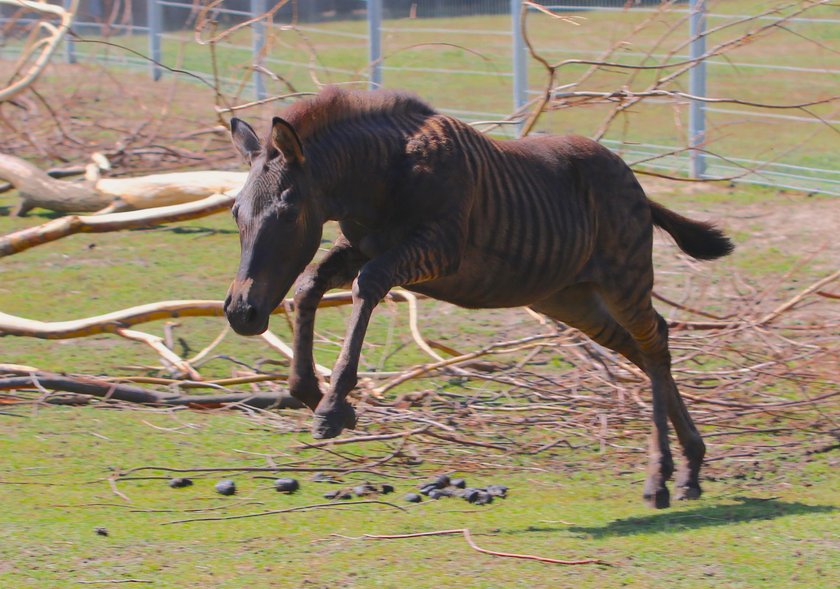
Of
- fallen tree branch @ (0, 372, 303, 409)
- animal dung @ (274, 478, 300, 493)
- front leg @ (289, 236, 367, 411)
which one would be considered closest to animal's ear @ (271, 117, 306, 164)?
front leg @ (289, 236, 367, 411)

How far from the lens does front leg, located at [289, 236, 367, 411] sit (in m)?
5.48

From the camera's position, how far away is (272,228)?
16.5 feet

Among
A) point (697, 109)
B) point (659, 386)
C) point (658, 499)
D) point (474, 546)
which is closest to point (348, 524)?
point (474, 546)

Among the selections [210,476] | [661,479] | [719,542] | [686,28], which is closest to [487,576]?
[719,542]

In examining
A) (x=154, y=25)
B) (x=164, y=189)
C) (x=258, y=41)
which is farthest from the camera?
(x=154, y=25)

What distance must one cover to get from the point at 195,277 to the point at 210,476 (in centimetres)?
423

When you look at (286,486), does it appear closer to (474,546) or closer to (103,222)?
(474,546)

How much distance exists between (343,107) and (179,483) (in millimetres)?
2030

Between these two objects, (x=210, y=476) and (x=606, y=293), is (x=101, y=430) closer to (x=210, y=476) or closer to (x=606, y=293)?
(x=210, y=476)

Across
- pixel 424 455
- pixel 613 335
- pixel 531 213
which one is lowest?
pixel 424 455

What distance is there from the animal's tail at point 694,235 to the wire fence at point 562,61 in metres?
6.02

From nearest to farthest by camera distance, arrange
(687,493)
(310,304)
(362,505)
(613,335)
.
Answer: (310,304) → (362,505) → (687,493) → (613,335)

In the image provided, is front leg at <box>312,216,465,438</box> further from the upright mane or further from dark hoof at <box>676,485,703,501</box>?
dark hoof at <box>676,485,703,501</box>

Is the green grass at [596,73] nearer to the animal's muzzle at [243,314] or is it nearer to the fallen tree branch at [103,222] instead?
the fallen tree branch at [103,222]
